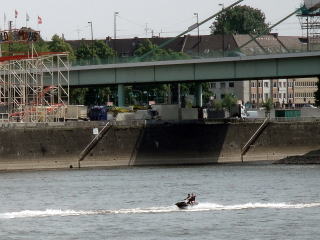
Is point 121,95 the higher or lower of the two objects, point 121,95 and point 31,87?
the lower

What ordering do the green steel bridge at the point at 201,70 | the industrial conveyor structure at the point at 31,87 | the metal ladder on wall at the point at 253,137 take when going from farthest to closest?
the industrial conveyor structure at the point at 31,87
the metal ladder on wall at the point at 253,137
the green steel bridge at the point at 201,70

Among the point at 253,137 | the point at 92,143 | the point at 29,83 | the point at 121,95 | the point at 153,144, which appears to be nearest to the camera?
the point at 92,143

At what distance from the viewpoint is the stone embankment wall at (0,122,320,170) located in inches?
6457

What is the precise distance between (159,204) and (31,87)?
72559 millimetres

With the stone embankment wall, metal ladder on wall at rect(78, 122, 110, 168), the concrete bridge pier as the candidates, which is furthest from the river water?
the concrete bridge pier

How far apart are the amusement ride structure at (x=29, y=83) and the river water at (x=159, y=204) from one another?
74.2 ft

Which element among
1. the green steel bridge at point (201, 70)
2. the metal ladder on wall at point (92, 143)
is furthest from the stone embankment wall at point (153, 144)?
the green steel bridge at point (201, 70)

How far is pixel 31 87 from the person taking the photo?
186375mm

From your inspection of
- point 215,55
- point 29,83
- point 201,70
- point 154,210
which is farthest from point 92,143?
point 154,210

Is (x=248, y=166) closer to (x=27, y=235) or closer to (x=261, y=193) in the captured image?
(x=261, y=193)

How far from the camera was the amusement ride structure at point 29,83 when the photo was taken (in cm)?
17888

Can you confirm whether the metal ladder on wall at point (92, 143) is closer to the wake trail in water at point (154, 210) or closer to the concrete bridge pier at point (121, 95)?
the concrete bridge pier at point (121, 95)

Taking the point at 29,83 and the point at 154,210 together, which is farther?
the point at 29,83

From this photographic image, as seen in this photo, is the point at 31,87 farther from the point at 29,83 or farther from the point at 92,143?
the point at 92,143
